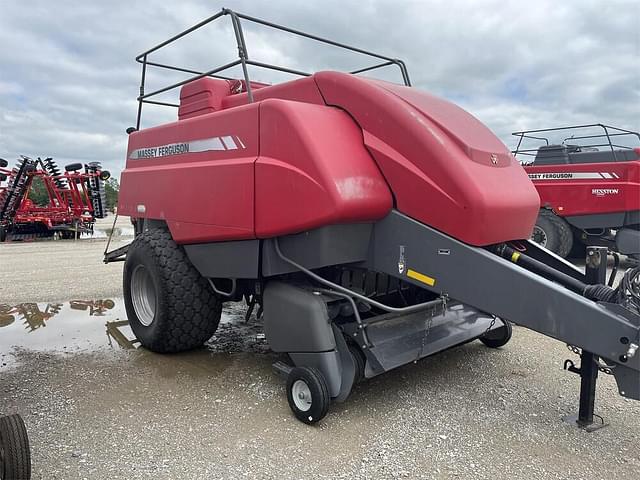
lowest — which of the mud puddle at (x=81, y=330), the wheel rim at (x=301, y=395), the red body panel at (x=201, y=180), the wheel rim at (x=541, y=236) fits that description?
the mud puddle at (x=81, y=330)

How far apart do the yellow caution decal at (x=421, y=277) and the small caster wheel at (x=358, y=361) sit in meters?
0.56

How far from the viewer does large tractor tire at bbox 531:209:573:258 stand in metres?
8.65

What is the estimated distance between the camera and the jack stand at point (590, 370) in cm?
283

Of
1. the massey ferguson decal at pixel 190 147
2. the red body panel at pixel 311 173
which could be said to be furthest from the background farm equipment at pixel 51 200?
the red body panel at pixel 311 173

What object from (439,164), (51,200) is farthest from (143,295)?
(51,200)

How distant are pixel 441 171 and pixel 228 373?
6.95 feet

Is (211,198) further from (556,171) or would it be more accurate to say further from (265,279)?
(556,171)

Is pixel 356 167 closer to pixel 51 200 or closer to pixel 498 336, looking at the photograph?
pixel 498 336

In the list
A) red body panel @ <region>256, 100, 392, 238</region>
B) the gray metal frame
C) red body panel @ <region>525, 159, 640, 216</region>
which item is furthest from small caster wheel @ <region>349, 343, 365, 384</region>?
red body panel @ <region>525, 159, 640, 216</region>

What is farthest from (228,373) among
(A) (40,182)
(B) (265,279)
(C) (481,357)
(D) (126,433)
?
(A) (40,182)

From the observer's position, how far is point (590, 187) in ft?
27.8

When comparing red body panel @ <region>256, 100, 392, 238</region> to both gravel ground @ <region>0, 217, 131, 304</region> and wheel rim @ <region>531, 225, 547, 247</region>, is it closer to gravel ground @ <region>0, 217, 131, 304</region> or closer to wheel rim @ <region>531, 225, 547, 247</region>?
gravel ground @ <region>0, 217, 131, 304</region>

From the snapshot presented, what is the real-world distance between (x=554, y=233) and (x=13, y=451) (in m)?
8.42

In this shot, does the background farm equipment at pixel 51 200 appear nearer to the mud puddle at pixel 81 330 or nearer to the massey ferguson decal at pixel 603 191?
the mud puddle at pixel 81 330
